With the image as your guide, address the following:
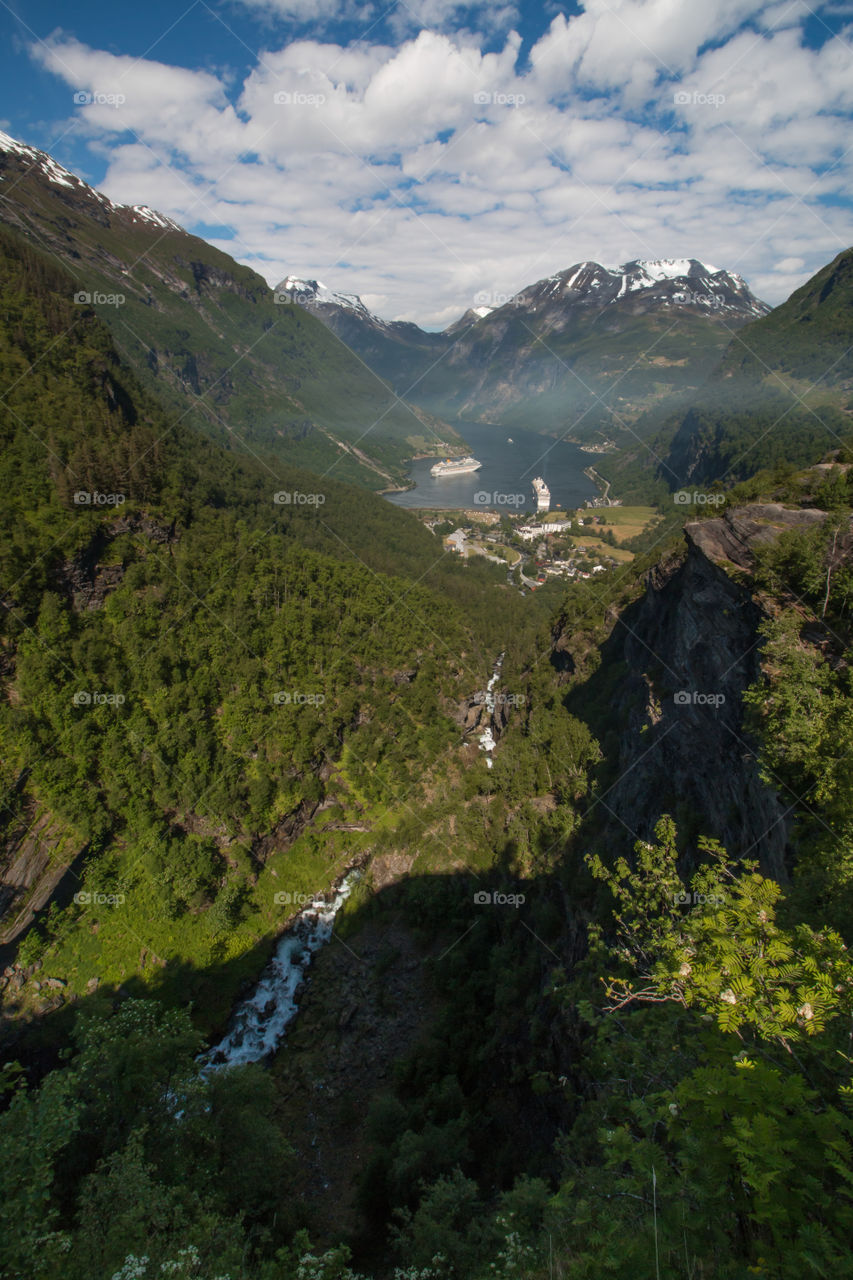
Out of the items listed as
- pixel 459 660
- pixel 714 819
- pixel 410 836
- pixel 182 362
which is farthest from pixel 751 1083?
pixel 182 362

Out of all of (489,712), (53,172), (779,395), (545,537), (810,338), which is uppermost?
(53,172)

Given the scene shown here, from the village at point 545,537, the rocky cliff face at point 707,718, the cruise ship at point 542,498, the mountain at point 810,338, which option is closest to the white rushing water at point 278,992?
the rocky cliff face at point 707,718

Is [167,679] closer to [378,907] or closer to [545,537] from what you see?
[378,907]

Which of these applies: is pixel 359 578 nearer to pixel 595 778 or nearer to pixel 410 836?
pixel 410 836

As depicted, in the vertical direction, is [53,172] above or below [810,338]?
above

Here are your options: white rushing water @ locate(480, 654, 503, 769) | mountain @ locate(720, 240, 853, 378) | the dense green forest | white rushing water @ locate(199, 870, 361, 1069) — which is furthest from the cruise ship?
white rushing water @ locate(199, 870, 361, 1069)

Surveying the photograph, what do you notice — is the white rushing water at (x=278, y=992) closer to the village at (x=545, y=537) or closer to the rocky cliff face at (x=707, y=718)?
the rocky cliff face at (x=707, y=718)

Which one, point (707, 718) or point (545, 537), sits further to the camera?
point (545, 537)

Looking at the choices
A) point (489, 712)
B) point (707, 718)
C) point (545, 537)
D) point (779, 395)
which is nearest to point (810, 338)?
point (779, 395)
